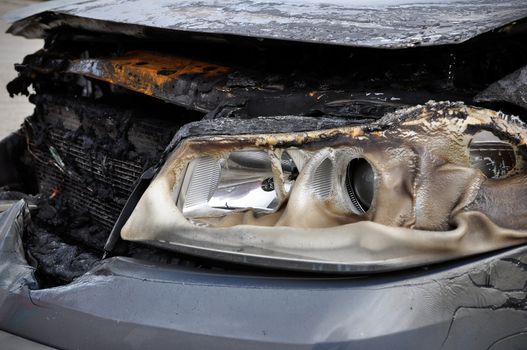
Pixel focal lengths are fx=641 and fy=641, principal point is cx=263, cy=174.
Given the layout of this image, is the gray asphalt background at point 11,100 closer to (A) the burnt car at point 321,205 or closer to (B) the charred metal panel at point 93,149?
(A) the burnt car at point 321,205

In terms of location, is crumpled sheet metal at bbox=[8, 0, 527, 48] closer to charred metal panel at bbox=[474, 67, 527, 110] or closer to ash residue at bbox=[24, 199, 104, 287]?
charred metal panel at bbox=[474, 67, 527, 110]

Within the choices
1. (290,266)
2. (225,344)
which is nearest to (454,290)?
(290,266)

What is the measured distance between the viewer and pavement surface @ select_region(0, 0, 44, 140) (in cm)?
488

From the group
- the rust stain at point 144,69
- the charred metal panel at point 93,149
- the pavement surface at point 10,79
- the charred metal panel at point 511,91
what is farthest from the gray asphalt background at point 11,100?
the charred metal panel at point 511,91

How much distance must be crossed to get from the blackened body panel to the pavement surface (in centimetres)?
196

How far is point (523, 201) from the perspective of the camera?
1149 mm

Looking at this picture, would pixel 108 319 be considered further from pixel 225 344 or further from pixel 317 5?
pixel 317 5

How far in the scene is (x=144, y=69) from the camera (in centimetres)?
200

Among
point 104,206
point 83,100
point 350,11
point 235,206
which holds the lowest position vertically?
point 104,206

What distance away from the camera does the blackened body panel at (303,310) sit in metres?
1.07

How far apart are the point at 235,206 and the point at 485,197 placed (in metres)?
0.54

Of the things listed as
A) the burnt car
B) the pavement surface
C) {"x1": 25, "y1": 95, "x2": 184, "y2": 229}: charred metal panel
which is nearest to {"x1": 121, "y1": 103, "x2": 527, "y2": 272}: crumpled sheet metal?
the burnt car

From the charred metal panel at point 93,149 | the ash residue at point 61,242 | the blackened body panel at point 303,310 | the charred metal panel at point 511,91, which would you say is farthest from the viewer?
the charred metal panel at point 93,149

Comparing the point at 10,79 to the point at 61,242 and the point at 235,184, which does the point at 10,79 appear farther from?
the point at 235,184
